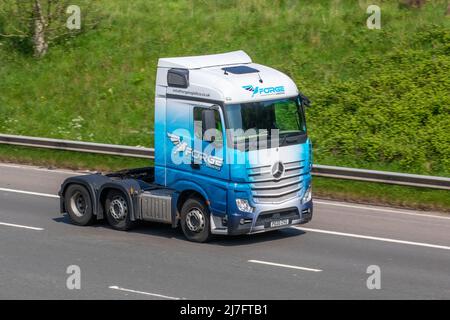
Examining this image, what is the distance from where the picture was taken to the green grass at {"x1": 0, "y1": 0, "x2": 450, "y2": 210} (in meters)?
24.6

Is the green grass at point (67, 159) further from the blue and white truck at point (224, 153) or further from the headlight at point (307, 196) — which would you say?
the headlight at point (307, 196)

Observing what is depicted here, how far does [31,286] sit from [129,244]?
3.21 meters

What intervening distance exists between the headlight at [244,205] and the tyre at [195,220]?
657mm

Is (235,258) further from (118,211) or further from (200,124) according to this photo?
(118,211)

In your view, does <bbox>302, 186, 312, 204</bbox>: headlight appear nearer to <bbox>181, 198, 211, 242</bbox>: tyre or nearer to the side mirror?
<bbox>181, 198, 211, 242</bbox>: tyre

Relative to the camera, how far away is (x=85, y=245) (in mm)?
18141

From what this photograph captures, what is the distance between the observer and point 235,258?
674 inches

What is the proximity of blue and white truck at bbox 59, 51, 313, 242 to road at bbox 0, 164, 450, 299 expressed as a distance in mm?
516

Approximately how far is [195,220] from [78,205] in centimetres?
287

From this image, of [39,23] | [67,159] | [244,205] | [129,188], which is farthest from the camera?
[39,23]

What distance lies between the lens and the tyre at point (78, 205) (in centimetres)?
1959

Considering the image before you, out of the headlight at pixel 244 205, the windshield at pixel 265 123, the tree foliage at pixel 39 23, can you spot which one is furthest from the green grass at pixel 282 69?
the headlight at pixel 244 205

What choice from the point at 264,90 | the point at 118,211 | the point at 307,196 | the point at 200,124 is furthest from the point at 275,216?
the point at 118,211

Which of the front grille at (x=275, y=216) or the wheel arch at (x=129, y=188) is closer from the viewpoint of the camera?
the front grille at (x=275, y=216)
